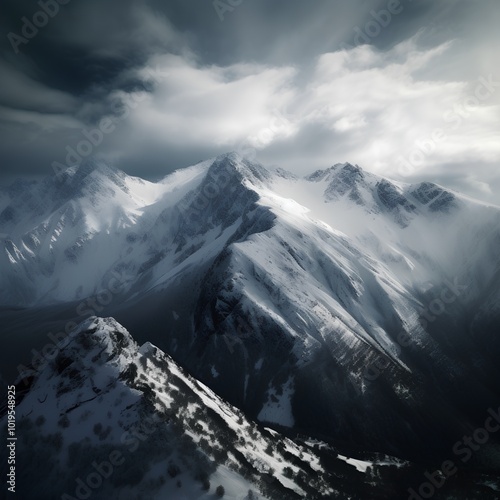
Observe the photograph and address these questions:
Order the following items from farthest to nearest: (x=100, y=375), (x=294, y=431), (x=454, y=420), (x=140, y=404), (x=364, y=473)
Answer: (x=454, y=420)
(x=294, y=431)
(x=364, y=473)
(x=100, y=375)
(x=140, y=404)

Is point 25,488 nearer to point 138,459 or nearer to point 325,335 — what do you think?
point 138,459

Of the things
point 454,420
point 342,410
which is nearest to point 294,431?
point 342,410

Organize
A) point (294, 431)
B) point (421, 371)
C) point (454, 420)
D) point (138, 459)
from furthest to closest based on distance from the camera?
1. point (421, 371)
2. point (454, 420)
3. point (294, 431)
4. point (138, 459)

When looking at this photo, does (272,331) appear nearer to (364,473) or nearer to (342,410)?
(342,410)

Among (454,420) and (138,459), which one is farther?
(454,420)

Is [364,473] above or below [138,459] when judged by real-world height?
below

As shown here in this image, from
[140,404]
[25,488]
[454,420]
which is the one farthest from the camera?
[454,420]

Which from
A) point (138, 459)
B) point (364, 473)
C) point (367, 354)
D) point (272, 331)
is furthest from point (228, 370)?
point (138, 459)

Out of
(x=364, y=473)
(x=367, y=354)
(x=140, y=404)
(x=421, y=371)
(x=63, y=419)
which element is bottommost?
(x=421, y=371)

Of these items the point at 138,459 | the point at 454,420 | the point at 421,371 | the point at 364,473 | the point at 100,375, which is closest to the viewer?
the point at 138,459
